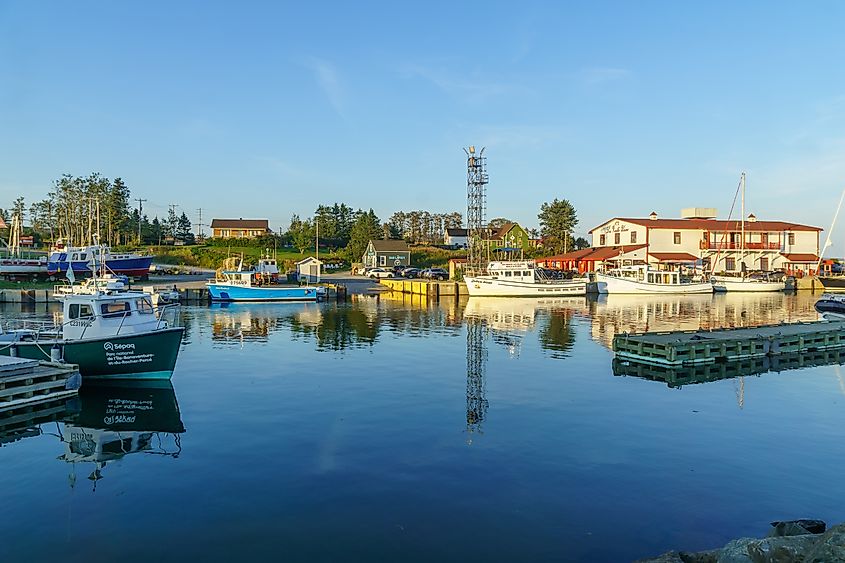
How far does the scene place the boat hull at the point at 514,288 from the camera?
6744cm

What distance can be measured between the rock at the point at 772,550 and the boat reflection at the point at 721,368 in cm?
1617

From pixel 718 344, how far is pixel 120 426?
74.4 feet

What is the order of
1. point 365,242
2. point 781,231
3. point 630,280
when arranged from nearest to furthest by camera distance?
point 630,280
point 781,231
point 365,242

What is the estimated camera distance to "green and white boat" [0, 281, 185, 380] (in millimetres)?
21263

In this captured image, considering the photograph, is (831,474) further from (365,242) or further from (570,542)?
(365,242)

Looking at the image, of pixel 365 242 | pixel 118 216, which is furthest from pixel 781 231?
pixel 118 216

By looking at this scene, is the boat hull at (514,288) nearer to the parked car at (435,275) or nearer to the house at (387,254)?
the parked car at (435,275)

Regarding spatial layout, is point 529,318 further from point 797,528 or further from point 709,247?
point 709,247

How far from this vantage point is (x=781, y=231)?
289 ft

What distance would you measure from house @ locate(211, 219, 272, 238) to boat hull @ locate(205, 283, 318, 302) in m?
83.1

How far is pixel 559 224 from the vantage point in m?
115

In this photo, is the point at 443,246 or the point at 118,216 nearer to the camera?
the point at 118,216

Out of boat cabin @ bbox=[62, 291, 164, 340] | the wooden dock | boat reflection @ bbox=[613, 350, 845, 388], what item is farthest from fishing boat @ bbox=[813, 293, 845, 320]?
the wooden dock

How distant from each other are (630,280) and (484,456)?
60.8m
